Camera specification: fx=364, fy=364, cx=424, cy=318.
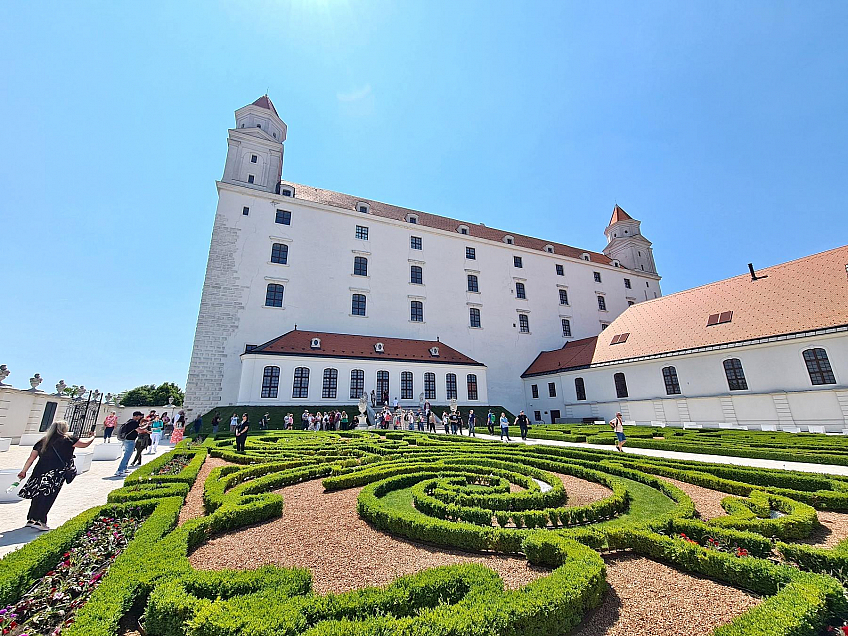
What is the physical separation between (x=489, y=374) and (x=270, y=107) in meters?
36.9

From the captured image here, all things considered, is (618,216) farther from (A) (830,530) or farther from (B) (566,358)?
(A) (830,530)

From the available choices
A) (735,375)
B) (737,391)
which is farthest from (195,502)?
(735,375)

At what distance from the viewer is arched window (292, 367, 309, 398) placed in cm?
2767

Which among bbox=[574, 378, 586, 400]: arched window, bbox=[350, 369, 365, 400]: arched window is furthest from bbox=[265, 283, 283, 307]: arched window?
bbox=[574, 378, 586, 400]: arched window

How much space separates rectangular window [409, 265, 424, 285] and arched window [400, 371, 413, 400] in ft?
36.7

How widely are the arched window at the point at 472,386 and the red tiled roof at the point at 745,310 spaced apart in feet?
33.5

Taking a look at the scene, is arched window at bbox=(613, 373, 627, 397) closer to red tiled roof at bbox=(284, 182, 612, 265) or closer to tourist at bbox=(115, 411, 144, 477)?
red tiled roof at bbox=(284, 182, 612, 265)

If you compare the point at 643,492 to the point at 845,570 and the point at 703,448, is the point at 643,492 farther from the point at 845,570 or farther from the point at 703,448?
the point at 703,448

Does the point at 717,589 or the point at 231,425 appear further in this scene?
the point at 231,425

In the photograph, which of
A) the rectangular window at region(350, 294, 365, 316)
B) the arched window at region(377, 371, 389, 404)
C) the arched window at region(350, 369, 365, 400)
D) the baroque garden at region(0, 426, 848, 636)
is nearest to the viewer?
the baroque garden at region(0, 426, 848, 636)

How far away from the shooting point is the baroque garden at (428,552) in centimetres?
301

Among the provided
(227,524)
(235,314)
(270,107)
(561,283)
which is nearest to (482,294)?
(561,283)

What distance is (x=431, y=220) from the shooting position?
146 ft

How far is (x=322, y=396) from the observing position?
92.9ft
